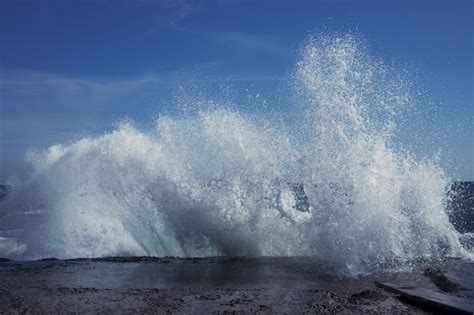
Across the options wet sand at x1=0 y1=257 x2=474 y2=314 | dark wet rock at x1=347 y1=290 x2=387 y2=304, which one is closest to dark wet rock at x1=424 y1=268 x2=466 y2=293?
wet sand at x1=0 y1=257 x2=474 y2=314

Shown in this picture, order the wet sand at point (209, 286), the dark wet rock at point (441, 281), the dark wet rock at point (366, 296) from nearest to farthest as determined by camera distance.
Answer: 1. the wet sand at point (209, 286)
2. the dark wet rock at point (366, 296)
3. the dark wet rock at point (441, 281)

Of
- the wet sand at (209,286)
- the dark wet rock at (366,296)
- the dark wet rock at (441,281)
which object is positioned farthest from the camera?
the dark wet rock at (441,281)

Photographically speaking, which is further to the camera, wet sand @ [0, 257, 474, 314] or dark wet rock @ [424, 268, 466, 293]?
dark wet rock @ [424, 268, 466, 293]

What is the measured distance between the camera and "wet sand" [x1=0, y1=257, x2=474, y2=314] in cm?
716

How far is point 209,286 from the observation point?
8.66 meters

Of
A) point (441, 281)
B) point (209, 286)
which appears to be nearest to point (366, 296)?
point (441, 281)

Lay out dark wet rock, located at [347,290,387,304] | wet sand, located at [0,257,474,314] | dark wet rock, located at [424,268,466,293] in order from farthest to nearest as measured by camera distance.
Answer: dark wet rock, located at [424,268,466,293] < dark wet rock, located at [347,290,387,304] < wet sand, located at [0,257,474,314]

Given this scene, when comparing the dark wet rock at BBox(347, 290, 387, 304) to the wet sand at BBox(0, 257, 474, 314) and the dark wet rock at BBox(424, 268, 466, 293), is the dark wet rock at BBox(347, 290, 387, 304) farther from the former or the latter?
the dark wet rock at BBox(424, 268, 466, 293)

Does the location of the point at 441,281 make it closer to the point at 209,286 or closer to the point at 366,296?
the point at 366,296

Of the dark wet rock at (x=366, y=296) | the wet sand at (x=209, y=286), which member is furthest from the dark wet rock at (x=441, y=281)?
the dark wet rock at (x=366, y=296)

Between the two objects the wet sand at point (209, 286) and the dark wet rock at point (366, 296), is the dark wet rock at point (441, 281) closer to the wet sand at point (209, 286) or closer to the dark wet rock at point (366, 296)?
the wet sand at point (209, 286)

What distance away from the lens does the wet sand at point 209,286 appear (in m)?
7.16

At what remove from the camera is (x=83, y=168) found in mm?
15125

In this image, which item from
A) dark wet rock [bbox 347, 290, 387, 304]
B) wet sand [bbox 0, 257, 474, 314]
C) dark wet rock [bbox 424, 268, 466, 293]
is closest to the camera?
wet sand [bbox 0, 257, 474, 314]
